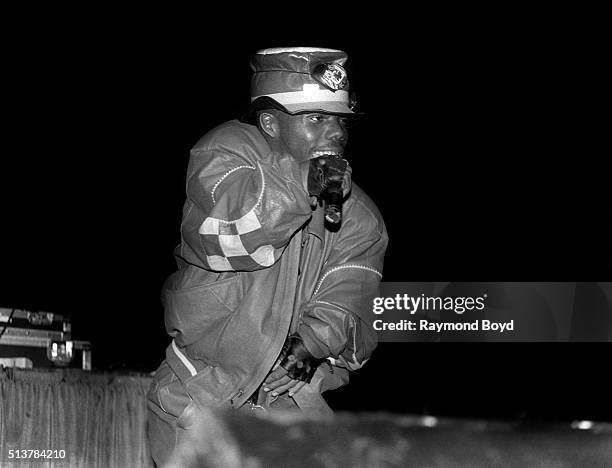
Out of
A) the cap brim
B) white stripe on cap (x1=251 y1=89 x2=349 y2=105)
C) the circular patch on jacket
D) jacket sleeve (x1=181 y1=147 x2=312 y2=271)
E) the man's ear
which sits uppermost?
the circular patch on jacket

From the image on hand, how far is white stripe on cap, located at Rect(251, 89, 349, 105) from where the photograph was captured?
1.51 metres

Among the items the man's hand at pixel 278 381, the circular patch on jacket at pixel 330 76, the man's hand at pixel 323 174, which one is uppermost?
the circular patch on jacket at pixel 330 76

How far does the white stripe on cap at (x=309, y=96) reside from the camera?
4.97 ft

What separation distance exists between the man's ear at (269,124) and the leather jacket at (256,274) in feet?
0.05

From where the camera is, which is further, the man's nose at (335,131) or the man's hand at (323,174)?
the man's nose at (335,131)

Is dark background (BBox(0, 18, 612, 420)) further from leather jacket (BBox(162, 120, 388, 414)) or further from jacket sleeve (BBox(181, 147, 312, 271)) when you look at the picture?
jacket sleeve (BBox(181, 147, 312, 271))

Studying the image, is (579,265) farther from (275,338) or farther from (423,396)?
(275,338)

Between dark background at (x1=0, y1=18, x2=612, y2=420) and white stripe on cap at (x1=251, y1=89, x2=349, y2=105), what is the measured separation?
2.45m

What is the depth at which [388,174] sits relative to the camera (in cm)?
580

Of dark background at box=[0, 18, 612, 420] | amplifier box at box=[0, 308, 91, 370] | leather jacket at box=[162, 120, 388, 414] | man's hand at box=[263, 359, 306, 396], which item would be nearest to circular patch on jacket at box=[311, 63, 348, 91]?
leather jacket at box=[162, 120, 388, 414]

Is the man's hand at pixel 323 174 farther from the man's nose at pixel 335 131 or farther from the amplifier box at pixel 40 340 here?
the amplifier box at pixel 40 340

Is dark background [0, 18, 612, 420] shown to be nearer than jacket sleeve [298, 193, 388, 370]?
No

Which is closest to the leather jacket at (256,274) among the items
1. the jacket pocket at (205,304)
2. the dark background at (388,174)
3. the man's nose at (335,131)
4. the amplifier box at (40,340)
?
the jacket pocket at (205,304)

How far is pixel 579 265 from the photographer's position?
6211mm
